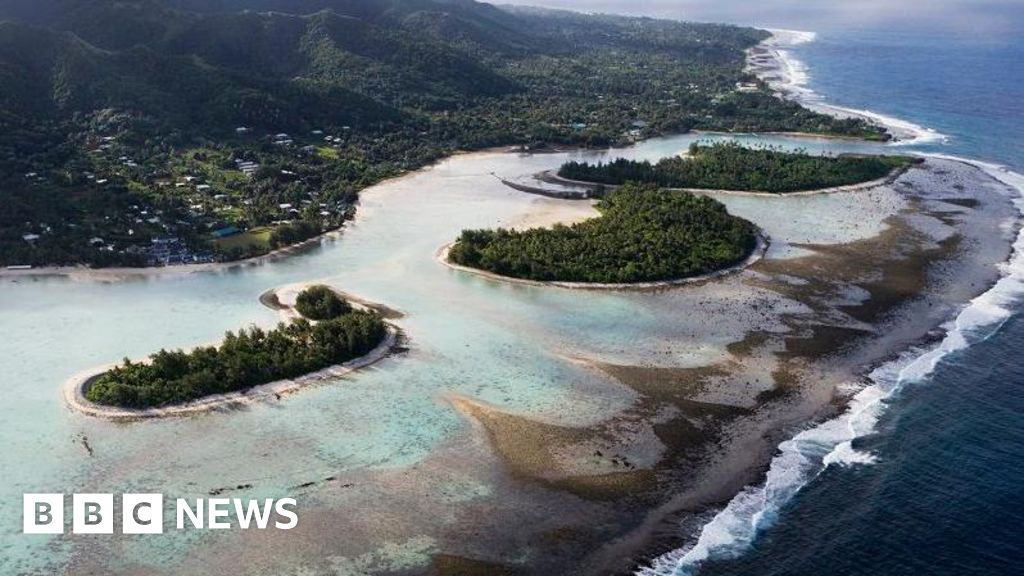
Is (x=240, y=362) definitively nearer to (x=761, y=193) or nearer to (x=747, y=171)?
(x=761, y=193)

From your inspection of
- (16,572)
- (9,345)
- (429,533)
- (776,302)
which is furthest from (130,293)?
(776,302)

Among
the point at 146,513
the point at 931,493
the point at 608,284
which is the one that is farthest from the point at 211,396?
the point at 931,493

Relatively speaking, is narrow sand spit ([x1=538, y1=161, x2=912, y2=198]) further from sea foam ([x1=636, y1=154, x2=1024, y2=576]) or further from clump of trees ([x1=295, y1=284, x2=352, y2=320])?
clump of trees ([x1=295, y1=284, x2=352, y2=320])

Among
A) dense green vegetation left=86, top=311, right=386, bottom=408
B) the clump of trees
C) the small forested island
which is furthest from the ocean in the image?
the clump of trees

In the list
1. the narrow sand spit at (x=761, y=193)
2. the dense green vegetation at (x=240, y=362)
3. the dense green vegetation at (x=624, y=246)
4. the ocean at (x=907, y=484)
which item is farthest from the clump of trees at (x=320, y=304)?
the narrow sand spit at (x=761, y=193)

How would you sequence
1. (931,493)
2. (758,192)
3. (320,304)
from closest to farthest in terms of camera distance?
(931,493) → (320,304) → (758,192)

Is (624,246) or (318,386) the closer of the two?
(318,386)

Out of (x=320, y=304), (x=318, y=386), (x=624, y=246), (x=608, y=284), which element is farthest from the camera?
(x=624, y=246)
